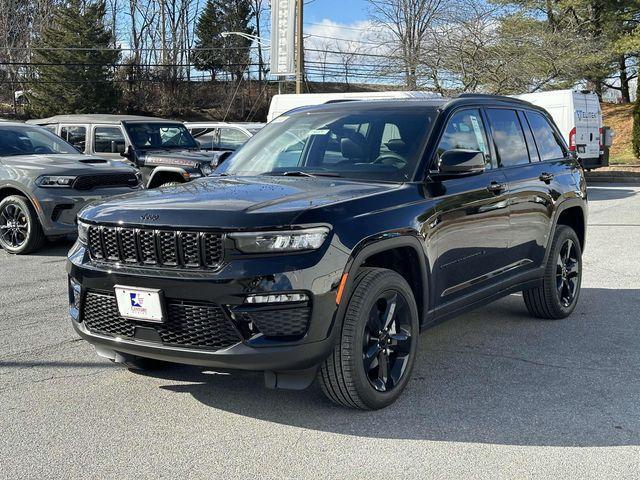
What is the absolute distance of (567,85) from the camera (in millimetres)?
27516

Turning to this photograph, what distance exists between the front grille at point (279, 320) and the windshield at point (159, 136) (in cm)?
995

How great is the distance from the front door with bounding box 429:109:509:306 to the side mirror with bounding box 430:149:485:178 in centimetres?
10

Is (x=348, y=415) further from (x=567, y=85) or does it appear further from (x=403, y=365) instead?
(x=567, y=85)

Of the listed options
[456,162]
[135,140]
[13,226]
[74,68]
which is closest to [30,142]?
[13,226]

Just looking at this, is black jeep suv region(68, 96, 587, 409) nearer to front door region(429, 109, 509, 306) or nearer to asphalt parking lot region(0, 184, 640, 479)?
front door region(429, 109, 509, 306)

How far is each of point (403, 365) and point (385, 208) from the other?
0.92m

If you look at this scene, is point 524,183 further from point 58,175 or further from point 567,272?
point 58,175

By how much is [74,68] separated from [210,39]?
13.8 metres

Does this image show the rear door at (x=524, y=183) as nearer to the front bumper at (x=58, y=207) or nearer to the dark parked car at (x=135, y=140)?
the front bumper at (x=58, y=207)

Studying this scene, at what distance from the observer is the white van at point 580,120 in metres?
18.1

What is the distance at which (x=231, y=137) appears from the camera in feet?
52.0

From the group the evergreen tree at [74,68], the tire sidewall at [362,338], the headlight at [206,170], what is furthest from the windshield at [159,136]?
the evergreen tree at [74,68]

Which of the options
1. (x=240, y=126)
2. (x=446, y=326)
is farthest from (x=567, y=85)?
(x=446, y=326)

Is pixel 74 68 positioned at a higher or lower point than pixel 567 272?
higher
